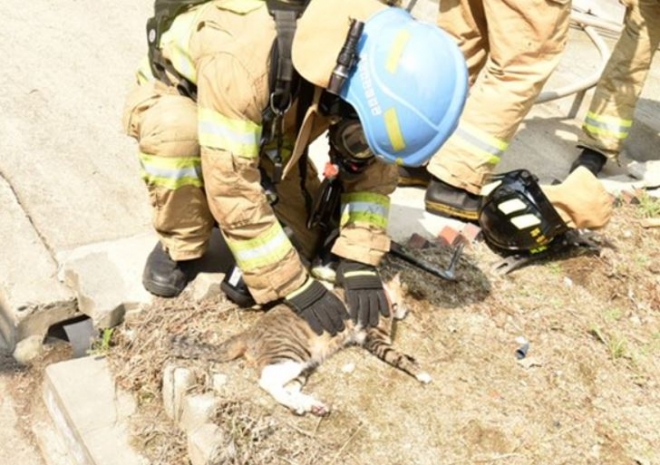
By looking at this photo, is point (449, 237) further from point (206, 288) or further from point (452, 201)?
point (206, 288)

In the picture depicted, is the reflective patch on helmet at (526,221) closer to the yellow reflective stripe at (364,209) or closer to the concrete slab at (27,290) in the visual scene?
the yellow reflective stripe at (364,209)

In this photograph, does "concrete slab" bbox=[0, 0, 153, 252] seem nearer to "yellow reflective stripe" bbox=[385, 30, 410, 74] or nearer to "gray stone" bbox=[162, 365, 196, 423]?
"gray stone" bbox=[162, 365, 196, 423]

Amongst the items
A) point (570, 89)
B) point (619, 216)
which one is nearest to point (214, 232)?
point (619, 216)

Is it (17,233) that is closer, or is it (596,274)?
(17,233)

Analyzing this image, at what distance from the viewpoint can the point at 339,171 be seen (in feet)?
11.0

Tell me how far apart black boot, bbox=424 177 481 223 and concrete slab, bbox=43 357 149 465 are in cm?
198

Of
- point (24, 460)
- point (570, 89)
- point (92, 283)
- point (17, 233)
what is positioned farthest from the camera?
point (570, 89)

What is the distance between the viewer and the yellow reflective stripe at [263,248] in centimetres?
301

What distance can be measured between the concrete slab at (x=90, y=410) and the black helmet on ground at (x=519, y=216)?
1998 mm

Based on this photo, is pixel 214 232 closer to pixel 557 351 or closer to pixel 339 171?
pixel 339 171

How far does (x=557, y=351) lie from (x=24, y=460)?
7.52ft

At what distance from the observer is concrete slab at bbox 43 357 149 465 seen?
2.84 metres

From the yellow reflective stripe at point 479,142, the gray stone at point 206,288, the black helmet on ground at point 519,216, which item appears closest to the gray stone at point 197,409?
the gray stone at point 206,288

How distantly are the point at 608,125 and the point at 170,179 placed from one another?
3.07 meters
